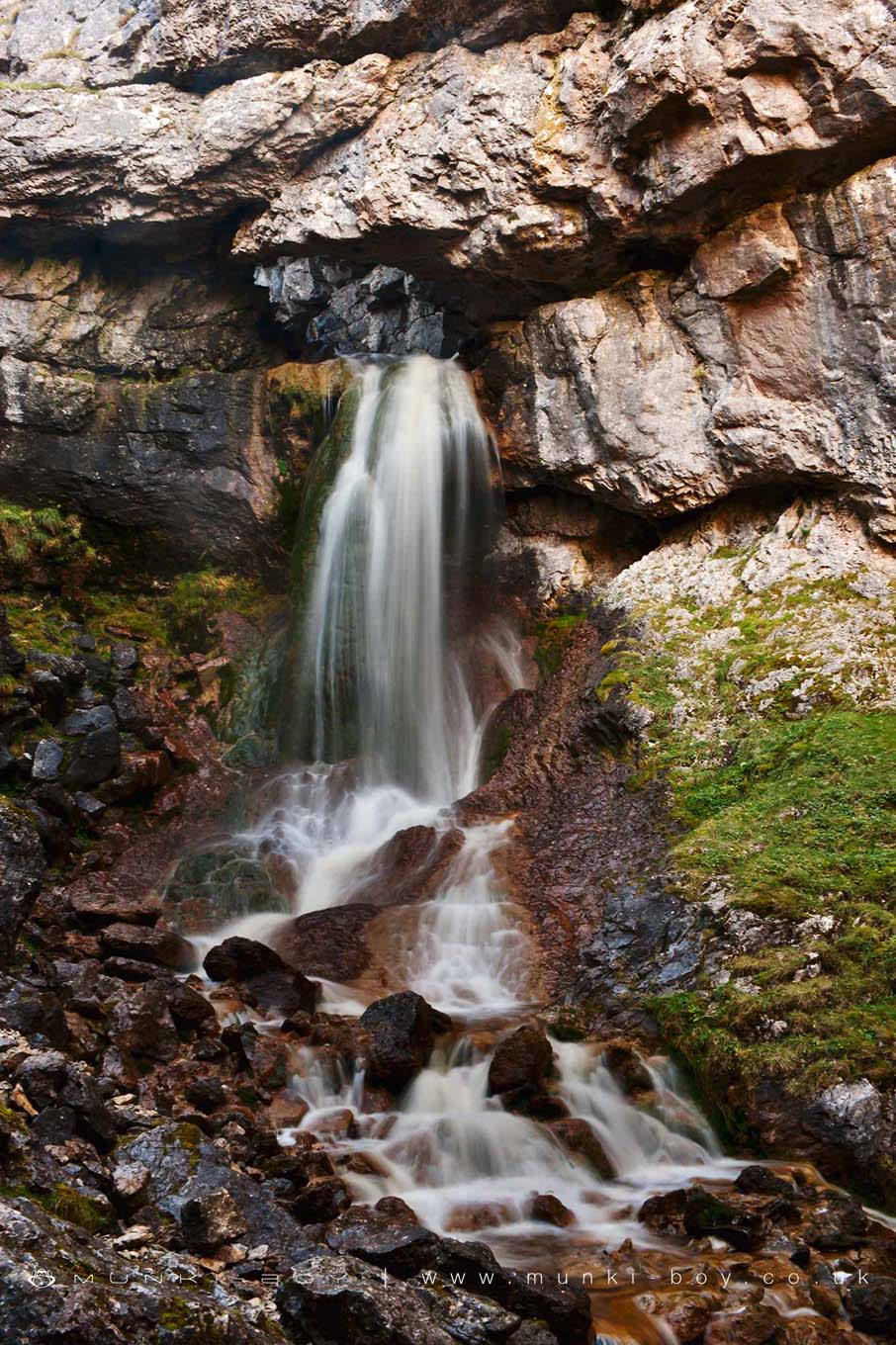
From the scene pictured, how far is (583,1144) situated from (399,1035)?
1.68m

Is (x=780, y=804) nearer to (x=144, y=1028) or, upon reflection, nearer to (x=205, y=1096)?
(x=205, y=1096)

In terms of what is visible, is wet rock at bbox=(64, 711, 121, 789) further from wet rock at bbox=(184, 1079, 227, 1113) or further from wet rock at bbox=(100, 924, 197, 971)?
wet rock at bbox=(184, 1079, 227, 1113)

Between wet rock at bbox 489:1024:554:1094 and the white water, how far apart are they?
7.3 inches

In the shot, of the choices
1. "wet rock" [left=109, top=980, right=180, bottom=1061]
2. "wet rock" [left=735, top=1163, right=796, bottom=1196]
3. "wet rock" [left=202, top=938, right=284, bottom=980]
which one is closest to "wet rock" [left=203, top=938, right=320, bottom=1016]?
"wet rock" [left=202, top=938, right=284, bottom=980]

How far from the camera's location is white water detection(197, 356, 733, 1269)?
6.82 metres

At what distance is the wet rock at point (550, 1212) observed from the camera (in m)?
6.19

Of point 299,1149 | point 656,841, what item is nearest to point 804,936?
point 656,841

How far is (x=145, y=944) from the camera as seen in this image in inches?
365

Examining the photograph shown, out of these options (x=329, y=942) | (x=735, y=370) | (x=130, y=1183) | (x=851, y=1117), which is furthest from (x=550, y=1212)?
(x=735, y=370)

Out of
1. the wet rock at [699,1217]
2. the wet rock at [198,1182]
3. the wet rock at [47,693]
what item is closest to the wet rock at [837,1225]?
the wet rock at [699,1217]

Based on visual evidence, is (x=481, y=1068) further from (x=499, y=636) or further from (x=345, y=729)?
(x=499, y=636)

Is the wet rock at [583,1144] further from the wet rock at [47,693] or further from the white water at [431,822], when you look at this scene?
the wet rock at [47,693]

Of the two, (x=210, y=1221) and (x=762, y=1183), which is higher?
(x=210, y=1221)

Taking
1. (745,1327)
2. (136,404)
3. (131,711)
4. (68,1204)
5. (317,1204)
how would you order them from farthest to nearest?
(136,404)
(131,711)
(317,1204)
(745,1327)
(68,1204)
